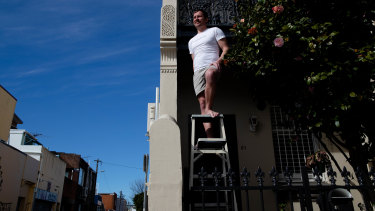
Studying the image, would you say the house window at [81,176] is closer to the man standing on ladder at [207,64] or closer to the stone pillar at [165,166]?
the man standing on ladder at [207,64]

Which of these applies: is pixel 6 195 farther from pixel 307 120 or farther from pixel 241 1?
pixel 307 120

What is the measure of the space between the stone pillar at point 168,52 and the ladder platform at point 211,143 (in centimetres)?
140

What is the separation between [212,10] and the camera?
7.16m

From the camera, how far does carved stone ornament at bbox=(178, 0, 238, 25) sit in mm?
6977

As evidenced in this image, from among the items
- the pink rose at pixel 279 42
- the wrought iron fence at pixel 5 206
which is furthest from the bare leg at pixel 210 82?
the wrought iron fence at pixel 5 206

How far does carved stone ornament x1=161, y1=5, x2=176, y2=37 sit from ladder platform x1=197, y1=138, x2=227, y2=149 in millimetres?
2638

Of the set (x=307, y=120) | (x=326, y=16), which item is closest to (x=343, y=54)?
(x=326, y=16)

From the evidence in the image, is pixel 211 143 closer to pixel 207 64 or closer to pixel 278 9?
pixel 207 64

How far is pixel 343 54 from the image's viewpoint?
4.27m

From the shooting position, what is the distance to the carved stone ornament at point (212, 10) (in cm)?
698

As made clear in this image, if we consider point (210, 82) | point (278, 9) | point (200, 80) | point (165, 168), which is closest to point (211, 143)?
point (210, 82)

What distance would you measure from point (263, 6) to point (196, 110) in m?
3.48

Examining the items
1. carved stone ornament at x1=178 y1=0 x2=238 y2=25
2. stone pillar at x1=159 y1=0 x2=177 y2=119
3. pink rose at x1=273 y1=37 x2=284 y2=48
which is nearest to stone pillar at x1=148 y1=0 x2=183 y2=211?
pink rose at x1=273 y1=37 x2=284 y2=48

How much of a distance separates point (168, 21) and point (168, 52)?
2.27 feet
